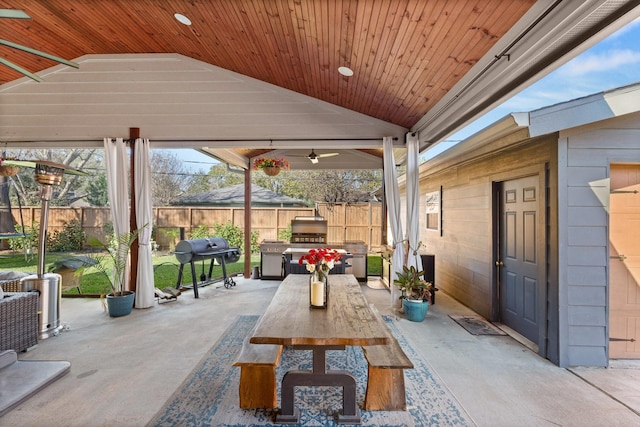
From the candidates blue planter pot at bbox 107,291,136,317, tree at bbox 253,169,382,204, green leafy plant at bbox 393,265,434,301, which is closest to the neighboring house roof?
tree at bbox 253,169,382,204

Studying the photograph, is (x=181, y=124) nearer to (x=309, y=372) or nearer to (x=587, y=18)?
(x=309, y=372)

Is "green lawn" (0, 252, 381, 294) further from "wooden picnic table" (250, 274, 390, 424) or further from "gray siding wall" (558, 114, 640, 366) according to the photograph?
"gray siding wall" (558, 114, 640, 366)

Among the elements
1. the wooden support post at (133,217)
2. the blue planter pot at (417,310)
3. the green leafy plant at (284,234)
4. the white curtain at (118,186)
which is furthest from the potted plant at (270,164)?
the green leafy plant at (284,234)

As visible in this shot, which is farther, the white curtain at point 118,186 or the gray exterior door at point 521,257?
the white curtain at point 118,186

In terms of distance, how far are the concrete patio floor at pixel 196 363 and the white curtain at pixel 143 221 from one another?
0.54 meters

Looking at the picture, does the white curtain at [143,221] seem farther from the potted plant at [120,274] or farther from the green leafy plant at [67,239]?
the green leafy plant at [67,239]

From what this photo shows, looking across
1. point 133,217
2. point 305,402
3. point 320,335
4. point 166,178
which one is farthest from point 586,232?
point 166,178

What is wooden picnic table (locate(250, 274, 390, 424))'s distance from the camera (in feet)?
6.73

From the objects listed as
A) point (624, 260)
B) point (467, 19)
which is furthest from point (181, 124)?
point (624, 260)

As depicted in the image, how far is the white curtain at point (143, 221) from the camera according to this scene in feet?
16.6

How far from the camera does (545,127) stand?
9.63 ft

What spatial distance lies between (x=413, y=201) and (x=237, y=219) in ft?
21.1

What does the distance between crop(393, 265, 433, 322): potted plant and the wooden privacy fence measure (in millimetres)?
5497

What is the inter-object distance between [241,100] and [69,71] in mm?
2787
